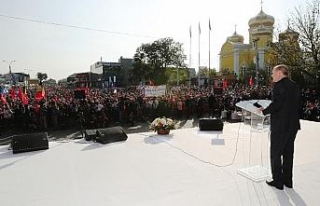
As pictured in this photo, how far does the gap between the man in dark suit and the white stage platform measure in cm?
52

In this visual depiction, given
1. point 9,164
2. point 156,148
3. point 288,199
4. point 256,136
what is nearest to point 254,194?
point 288,199

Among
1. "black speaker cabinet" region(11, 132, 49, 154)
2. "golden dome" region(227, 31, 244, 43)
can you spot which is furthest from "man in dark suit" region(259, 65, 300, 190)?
"golden dome" region(227, 31, 244, 43)

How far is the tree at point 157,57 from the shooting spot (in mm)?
54750

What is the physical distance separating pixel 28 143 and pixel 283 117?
546 cm

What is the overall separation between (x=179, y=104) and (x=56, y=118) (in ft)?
21.1

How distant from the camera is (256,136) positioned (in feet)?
24.8

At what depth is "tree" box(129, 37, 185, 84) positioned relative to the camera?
54750 millimetres

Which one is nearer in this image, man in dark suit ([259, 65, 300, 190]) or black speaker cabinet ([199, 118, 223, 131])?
man in dark suit ([259, 65, 300, 190])

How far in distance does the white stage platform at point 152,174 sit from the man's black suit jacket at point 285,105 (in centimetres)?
94

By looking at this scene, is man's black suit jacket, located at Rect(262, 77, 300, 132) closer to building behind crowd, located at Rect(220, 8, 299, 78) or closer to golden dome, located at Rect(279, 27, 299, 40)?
golden dome, located at Rect(279, 27, 299, 40)

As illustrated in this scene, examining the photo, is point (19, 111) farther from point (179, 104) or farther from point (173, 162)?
point (173, 162)

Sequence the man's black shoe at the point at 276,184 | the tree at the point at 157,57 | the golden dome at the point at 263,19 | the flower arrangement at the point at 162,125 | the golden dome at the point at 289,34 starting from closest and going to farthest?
the man's black shoe at the point at 276,184 < the flower arrangement at the point at 162,125 < the golden dome at the point at 289,34 < the golden dome at the point at 263,19 < the tree at the point at 157,57

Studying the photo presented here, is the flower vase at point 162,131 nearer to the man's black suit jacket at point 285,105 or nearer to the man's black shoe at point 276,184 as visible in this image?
the man's black shoe at point 276,184

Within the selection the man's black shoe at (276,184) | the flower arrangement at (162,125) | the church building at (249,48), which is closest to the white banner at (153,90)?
the flower arrangement at (162,125)
